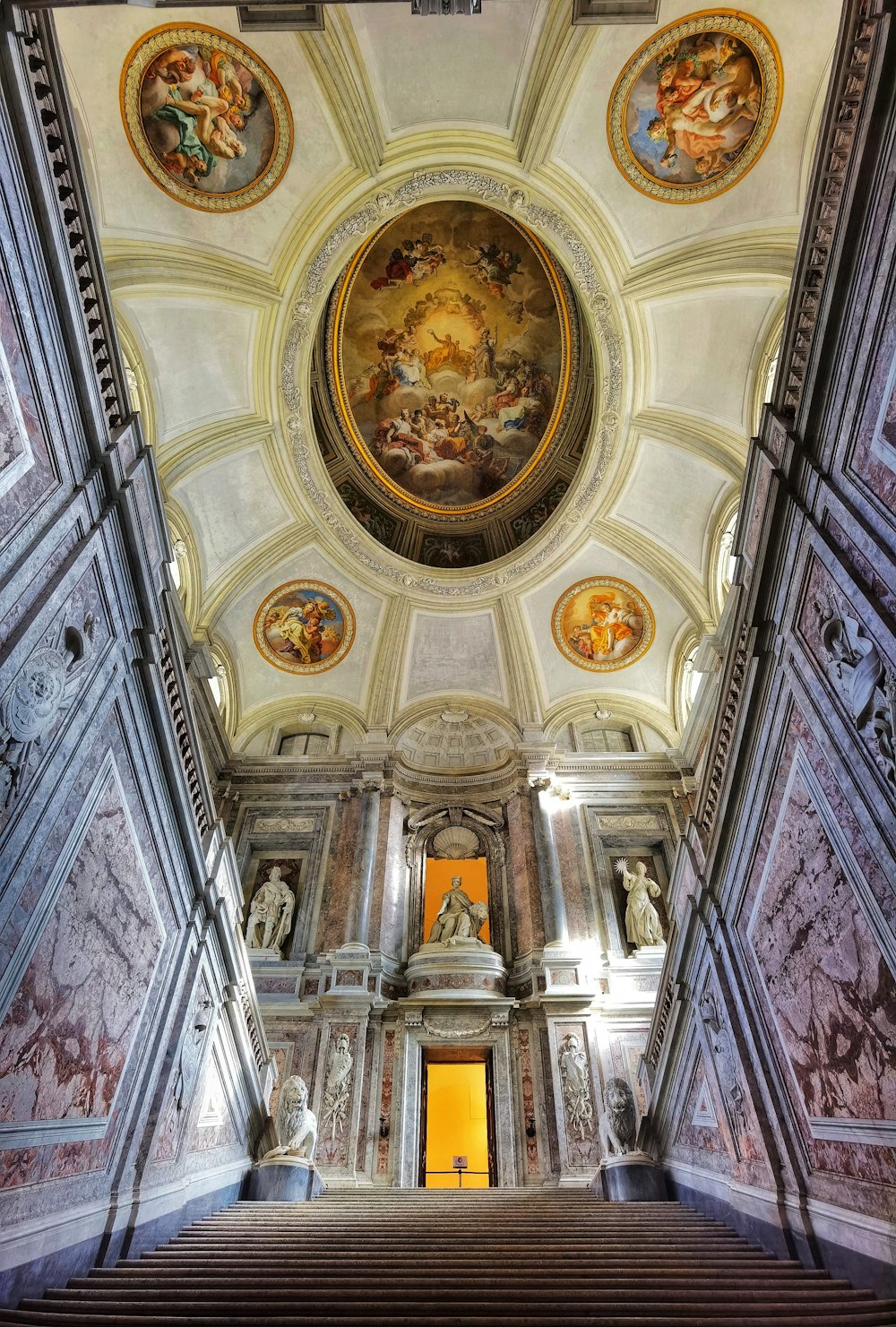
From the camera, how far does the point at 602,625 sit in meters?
18.2

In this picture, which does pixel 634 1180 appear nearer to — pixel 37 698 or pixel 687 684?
pixel 37 698

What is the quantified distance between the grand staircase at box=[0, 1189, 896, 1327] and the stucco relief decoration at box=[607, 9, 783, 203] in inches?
532

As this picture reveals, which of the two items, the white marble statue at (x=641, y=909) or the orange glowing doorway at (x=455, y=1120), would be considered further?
the orange glowing doorway at (x=455, y=1120)

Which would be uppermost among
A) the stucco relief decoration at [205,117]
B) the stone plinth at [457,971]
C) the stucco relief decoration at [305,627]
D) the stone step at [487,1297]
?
the stucco relief decoration at [205,117]

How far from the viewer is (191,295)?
12.4 m

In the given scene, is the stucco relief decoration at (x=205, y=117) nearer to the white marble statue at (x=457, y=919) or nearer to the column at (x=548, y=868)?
the column at (x=548, y=868)

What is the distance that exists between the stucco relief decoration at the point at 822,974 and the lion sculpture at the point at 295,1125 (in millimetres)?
6241

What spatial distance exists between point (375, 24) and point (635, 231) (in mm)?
5252

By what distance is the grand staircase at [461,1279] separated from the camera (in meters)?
4.27

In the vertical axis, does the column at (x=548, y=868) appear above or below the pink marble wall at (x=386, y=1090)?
above

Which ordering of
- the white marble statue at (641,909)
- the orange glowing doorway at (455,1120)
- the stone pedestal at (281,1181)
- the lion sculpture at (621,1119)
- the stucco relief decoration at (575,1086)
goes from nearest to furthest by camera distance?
the stone pedestal at (281,1181)
the lion sculpture at (621,1119)
the stucco relief decoration at (575,1086)
the white marble statue at (641,909)
the orange glowing doorway at (455,1120)

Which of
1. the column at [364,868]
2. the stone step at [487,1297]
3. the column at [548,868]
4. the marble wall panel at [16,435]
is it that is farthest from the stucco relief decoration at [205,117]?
the stone step at [487,1297]

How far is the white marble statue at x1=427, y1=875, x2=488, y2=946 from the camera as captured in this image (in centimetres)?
1495

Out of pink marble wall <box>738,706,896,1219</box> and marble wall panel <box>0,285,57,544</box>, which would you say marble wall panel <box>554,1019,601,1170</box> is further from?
marble wall panel <box>0,285,57,544</box>
